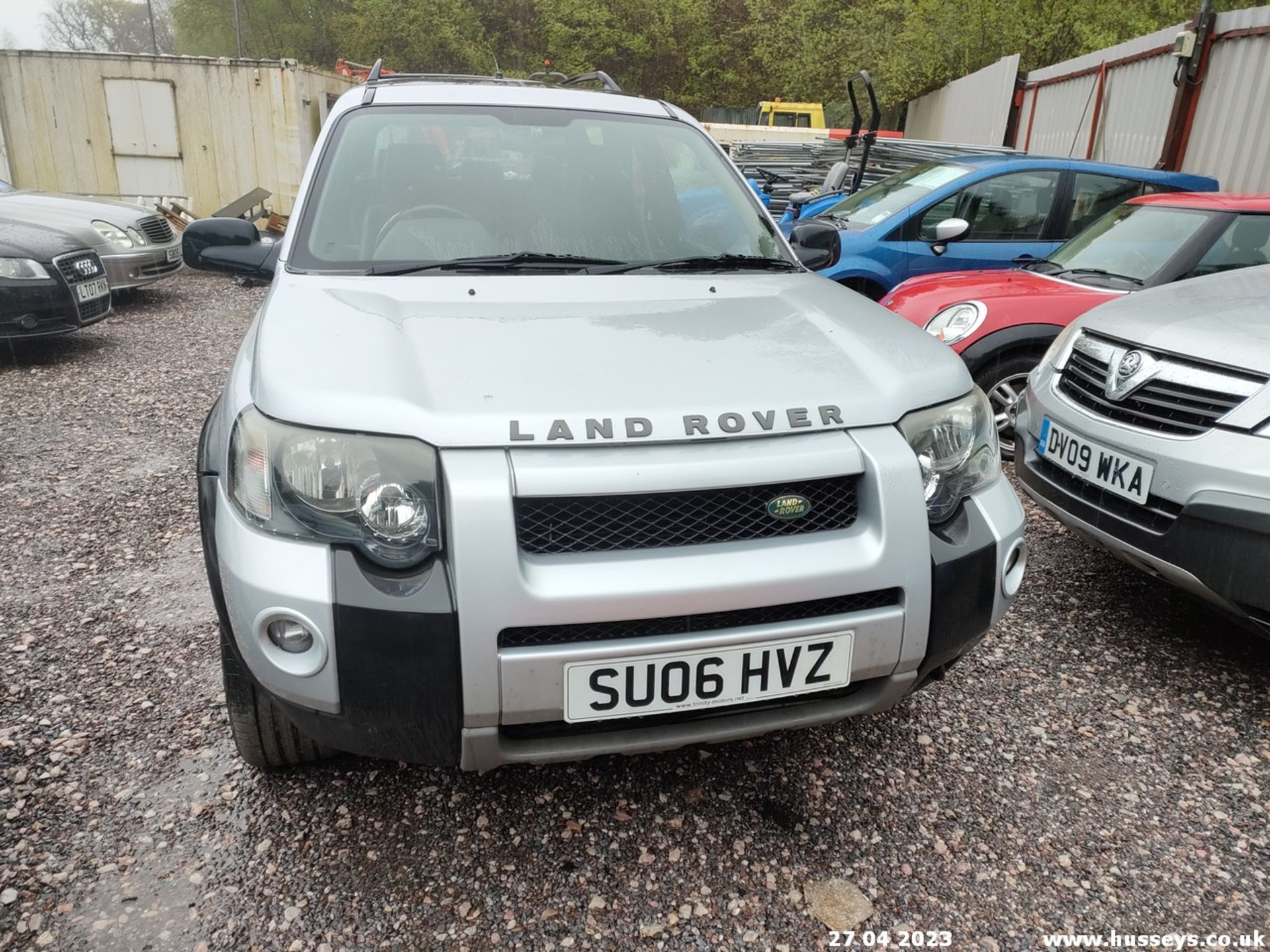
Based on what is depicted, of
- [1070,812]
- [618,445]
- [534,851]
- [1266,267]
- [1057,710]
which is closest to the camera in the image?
[618,445]

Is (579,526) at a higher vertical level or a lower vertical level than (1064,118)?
lower

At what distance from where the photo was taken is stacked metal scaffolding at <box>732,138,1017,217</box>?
10906 mm

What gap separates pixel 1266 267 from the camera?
11.0 feet

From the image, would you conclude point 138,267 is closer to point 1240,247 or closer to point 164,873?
point 164,873

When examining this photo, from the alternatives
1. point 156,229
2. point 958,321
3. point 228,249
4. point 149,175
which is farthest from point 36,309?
point 149,175

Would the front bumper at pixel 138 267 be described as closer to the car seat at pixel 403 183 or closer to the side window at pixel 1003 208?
the car seat at pixel 403 183

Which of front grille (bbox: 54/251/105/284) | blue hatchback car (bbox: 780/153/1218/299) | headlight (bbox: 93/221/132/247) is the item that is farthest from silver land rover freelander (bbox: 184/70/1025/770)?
headlight (bbox: 93/221/132/247)

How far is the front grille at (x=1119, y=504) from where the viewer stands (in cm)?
255

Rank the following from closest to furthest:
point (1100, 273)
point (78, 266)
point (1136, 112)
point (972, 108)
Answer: point (1100, 273) → point (78, 266) → point (1136, 112) → point (972, 108)

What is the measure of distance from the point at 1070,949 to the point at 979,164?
5.67 meters

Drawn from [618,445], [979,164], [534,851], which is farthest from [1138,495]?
[979,164]

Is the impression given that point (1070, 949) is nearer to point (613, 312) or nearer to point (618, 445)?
point (618, 445)

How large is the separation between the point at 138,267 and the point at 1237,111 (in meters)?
9.75

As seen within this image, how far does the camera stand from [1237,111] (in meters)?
7.15
